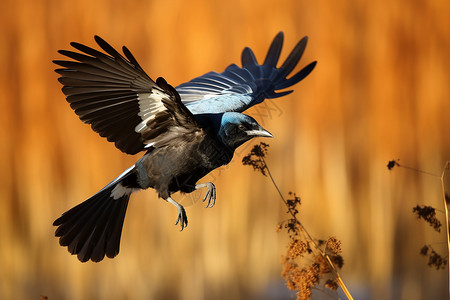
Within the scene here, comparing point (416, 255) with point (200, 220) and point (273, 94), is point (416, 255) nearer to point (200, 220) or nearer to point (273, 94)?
point (200, 220)

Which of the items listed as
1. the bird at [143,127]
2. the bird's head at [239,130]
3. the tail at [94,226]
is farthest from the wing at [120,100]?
the tail at [94,226]

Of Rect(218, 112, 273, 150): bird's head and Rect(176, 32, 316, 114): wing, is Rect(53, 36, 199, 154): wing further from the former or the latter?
Rect(176, 32, 316, 114): wing

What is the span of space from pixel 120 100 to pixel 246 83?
780mm

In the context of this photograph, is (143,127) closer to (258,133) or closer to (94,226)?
(258,133)

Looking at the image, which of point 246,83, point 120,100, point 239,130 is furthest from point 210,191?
point 246,83

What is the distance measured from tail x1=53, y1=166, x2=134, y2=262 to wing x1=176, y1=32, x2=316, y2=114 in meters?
0.39

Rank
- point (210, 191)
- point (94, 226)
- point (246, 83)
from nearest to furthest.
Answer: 1. point (210, 191)
2. point (94, 226)
3. point (246, 83)

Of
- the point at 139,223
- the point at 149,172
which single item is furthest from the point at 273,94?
the point at 139,223

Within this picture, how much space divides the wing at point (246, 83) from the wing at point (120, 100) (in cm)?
39

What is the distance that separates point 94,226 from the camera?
2.12 m

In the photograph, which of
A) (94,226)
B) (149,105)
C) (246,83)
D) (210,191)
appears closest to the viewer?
(149,105)

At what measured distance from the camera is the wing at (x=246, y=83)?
87.8 inches

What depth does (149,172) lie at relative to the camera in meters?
1.89

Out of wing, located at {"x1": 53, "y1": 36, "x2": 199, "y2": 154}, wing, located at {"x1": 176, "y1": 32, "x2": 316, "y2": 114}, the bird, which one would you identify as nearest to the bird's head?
the bird
